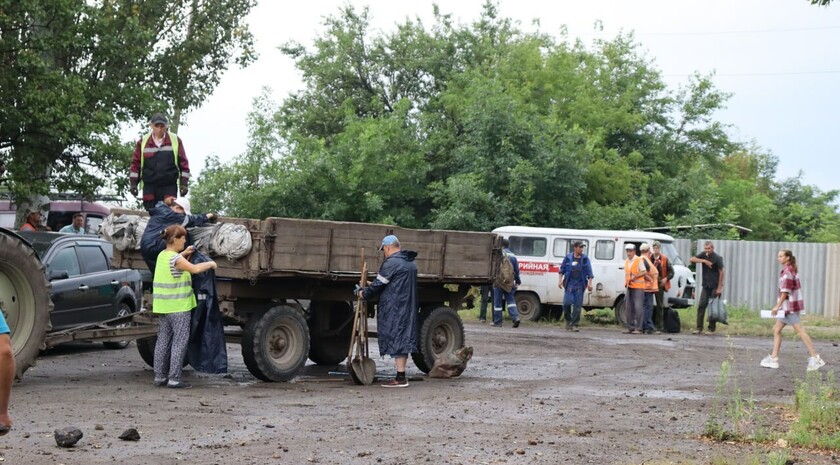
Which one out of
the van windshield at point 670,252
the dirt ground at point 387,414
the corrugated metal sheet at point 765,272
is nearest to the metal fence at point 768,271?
the corrugated metal sheet at point 765,272

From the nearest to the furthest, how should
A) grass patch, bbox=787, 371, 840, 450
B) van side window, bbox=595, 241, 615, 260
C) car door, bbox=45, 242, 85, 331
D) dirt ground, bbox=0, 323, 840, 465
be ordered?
dirt ground, bbox=0, 323, 840, 465 → grass patch, bbox=787, 371, 840, 450 → car door, bbox=45, 242, 85, 331 → van side window, bbox=595, 241, 615, 260

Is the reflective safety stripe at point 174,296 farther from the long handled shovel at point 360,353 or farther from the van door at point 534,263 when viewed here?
the van door at point 534,263

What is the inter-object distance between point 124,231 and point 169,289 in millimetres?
1370

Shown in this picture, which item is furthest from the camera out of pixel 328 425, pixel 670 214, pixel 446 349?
pixel 670 214

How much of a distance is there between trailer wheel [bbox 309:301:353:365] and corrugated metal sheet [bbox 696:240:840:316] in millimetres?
17312

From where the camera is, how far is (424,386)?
13.3 meters

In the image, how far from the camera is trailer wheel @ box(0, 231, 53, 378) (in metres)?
11.9

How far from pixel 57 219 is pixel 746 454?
31042 millimetres

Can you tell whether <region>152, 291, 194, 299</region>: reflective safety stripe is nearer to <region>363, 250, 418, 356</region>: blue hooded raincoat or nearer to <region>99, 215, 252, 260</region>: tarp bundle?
<region>99, 215, 252, 260</region>: tarp bundle

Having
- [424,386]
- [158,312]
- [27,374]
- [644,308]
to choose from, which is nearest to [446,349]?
[424,386]

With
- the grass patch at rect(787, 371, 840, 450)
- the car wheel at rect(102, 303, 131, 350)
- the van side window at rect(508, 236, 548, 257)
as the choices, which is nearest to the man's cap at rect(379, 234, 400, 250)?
the car wheel at rect(102, 303, 131, 350)

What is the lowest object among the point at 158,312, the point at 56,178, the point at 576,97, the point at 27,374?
the point at 27,374

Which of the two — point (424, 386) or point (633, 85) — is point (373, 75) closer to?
point (633, 85)

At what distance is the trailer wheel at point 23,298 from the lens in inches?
467
